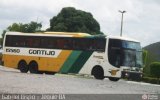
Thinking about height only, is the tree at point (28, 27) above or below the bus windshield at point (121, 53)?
above

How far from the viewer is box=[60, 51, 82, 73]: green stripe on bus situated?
135ft

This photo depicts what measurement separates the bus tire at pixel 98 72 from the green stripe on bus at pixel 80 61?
0.99m

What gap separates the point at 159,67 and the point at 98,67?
14189 millimetres

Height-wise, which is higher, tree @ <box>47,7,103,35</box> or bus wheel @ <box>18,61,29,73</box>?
tree @ <box>47,7,103,35</box>

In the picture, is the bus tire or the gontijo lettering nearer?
the bus tire

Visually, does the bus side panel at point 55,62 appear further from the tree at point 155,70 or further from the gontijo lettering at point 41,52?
the tree at point 155,70

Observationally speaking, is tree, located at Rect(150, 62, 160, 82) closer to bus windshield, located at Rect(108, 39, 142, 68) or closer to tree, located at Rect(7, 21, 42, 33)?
bus windshield, located at Rect(108, 39, 142, 68)

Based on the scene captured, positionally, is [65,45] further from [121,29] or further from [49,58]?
[121,29]

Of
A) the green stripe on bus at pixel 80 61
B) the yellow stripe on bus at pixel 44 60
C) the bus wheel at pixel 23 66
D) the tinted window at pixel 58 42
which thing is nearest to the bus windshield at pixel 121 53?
the tinted window at pixel 58 42

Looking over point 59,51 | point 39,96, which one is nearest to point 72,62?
point 59,51

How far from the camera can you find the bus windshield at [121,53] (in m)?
39.0

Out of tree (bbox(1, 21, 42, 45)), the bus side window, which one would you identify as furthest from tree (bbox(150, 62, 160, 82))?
tree (bbox(1, 21, 42, 45))

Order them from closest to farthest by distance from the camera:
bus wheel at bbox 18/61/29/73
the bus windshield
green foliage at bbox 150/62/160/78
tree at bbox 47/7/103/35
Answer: the bus windshield, bus wheel at bbox 18/61/29/73, green foliage at bbox 150/62/160/78, tree at bbox 47/7/103/35

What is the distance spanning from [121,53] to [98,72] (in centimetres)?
226
